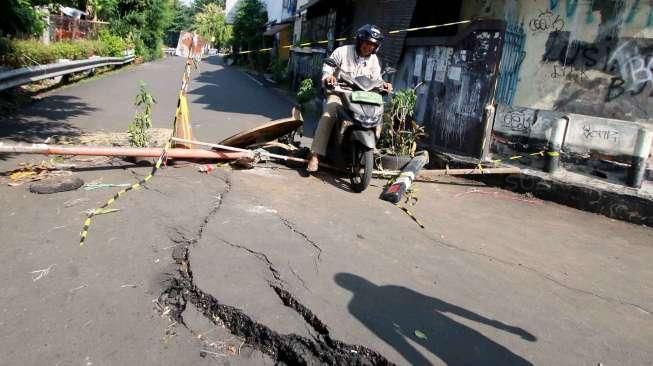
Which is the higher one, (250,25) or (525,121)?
(250,25)

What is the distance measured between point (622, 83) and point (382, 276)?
16.8ft

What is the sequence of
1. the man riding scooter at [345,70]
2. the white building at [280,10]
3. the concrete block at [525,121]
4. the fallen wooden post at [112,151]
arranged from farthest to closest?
the white building at [280,10], the concrete block at [525,121], the man riding scooter at [345,70], the fallen wooden post at [112,151]

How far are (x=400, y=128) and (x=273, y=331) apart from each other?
549 centimetres

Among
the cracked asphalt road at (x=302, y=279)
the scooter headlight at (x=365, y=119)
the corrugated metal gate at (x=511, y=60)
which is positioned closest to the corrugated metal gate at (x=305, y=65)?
the corrugated metal gate at (x=511, y=60)

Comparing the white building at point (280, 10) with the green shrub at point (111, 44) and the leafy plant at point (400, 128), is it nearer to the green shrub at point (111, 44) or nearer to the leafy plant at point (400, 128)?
the green shrub at point (111, 44)

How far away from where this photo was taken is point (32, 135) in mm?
7848

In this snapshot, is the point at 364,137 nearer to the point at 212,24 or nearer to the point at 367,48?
the point at 367,48

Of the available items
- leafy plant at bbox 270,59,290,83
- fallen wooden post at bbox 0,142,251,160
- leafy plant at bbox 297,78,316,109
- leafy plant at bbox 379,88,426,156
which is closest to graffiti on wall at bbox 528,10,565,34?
leafy plant at bbox 379,88,426,156

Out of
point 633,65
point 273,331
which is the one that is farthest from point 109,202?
point 633,65

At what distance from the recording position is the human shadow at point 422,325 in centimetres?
305

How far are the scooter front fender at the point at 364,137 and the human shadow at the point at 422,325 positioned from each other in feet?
8.58

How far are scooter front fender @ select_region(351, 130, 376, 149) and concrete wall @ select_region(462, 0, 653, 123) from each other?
3.08 meters

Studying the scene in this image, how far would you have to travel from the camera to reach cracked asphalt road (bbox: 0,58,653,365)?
2969 millimetres

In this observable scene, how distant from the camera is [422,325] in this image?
3.33 metres
